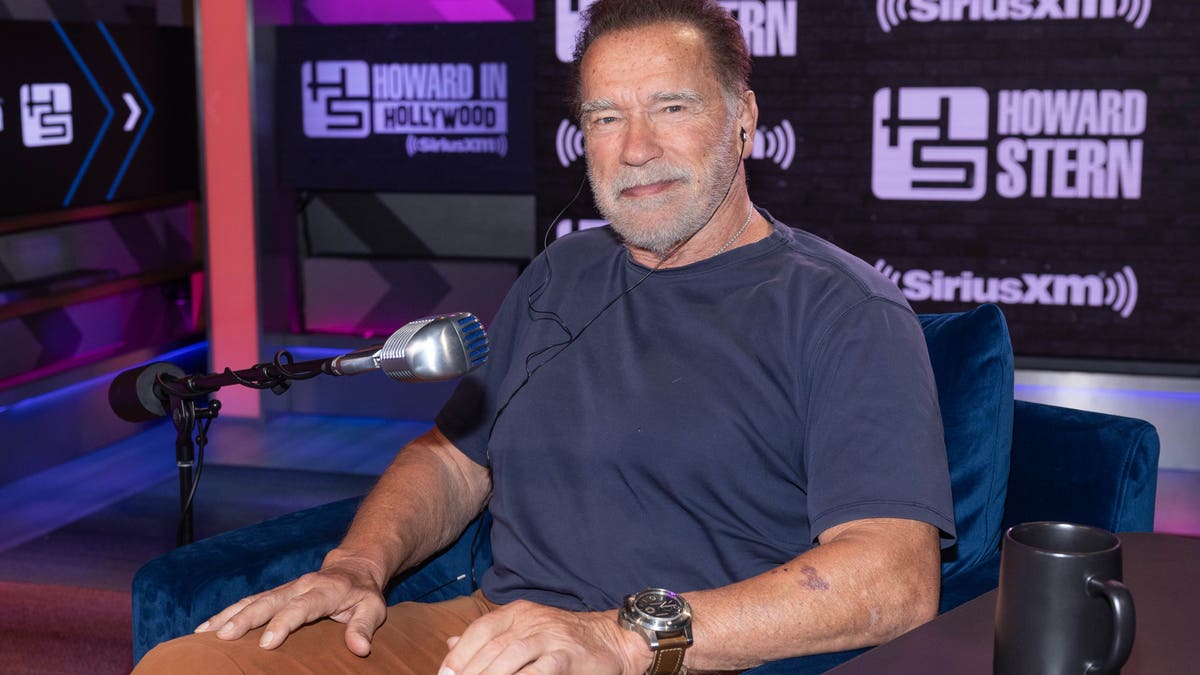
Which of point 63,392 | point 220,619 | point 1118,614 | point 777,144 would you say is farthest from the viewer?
point 63,392

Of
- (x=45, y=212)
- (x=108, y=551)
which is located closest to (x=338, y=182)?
(x=45, y=212)

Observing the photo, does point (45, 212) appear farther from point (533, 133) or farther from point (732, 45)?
point (732, 45)

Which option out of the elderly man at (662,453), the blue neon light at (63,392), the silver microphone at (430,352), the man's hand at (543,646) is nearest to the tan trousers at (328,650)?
the elderly man at (662,453)

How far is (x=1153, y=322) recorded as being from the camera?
4.12 meters

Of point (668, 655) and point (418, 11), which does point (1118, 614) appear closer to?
point (668, 655)

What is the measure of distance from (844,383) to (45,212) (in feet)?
11.8

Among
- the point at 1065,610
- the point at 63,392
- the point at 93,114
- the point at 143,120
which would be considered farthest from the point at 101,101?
the point at 1065,610

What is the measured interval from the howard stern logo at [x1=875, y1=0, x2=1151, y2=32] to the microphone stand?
287cm

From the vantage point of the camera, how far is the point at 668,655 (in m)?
1.44

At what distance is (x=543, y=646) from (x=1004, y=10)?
3.25 m

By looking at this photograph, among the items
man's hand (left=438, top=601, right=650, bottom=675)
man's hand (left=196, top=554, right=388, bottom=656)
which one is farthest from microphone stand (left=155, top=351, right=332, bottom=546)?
man's hand (left=438, top=601, right=650, bottom=675)

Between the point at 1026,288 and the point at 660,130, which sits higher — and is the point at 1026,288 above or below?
below

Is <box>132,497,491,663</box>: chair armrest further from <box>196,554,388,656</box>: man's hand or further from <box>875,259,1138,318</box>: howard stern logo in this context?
<box>875,259,1138,318</box>: howard stern logo

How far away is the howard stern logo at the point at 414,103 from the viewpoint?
4.71 meters
